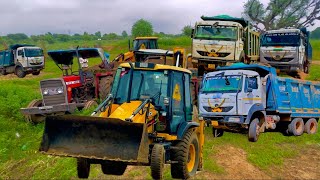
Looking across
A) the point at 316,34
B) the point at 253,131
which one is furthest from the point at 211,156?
the point at 316,34

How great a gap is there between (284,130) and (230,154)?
169 inches

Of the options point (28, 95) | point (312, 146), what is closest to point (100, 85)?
point (28, 95)

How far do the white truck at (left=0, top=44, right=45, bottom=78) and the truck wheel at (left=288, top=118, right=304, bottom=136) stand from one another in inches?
817

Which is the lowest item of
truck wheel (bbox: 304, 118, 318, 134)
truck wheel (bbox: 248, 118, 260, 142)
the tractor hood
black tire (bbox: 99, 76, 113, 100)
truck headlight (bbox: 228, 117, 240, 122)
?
truck wheel (bbox: 304, 118, 318, 134)

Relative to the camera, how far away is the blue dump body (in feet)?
40.8

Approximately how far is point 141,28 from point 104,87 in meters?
47.0

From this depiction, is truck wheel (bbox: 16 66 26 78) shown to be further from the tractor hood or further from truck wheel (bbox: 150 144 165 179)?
truck wheel (bbox: 150 144 165 179)

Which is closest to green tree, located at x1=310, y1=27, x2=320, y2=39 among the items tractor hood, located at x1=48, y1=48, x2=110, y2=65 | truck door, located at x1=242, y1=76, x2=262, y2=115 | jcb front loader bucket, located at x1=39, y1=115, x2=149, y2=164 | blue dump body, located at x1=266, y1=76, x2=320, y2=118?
blue dump body, located at x1=266, y1=76, x2=320, y2=118

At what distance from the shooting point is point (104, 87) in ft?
43.5

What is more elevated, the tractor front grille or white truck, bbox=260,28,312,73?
white truck, bbox=260,28,312,73

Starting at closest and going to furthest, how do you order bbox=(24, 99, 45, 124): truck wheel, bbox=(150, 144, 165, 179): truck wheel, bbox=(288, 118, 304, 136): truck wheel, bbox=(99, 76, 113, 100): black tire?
bbox=(150, 144, 165, 179): truck wheel < bbox=(24, 99, 45, 124): truck wheel < bbox=(99, 76, 113, 100): black tire < bbox=(288, 118, 304, 136): truck wheel

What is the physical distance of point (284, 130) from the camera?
13844mm

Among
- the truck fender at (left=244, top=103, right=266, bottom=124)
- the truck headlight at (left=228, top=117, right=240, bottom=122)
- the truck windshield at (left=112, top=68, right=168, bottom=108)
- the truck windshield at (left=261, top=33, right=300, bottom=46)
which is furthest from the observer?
the truck windshield at (left=261, top=33, right=300, bottom=46)

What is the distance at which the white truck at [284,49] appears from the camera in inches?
777
